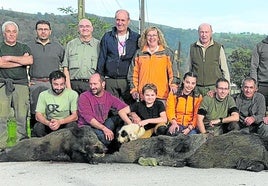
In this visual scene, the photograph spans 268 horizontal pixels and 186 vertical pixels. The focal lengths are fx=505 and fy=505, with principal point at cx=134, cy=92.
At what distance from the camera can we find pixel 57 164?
7066 millimetres

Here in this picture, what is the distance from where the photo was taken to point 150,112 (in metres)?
7.80

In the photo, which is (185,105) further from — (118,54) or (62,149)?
(62,149)

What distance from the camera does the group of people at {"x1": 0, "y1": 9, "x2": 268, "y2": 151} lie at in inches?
309

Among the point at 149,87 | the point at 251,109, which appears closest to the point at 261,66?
the point at 251,109

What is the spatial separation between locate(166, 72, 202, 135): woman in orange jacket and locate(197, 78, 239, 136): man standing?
140 millimetres

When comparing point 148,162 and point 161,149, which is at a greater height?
point 161,149

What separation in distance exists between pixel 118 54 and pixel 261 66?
8.65 feet

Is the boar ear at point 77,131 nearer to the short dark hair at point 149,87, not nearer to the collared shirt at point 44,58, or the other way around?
the short dark hair at point 149,87

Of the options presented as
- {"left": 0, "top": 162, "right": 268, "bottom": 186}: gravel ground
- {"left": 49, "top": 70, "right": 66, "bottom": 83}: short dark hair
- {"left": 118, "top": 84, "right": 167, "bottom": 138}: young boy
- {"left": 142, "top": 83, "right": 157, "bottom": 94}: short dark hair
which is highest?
{"left": 49, "top": 70, "right": 66, "bottom": 83}: short dark hair

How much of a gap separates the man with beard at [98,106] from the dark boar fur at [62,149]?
40 centimetres

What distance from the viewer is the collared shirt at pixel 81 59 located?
852 cm

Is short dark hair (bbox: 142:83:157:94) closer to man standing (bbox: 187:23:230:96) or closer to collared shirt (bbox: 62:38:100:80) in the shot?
man standing (bbox: 187:23:230:96)

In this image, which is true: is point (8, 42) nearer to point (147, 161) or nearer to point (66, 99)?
point (66, 99)

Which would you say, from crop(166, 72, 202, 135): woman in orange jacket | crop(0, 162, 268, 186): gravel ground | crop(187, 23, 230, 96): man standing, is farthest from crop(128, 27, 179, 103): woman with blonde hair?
crop(0, 162, 268, 186): gravel ground
